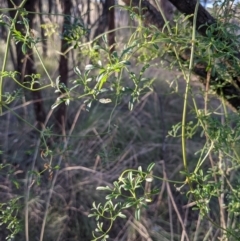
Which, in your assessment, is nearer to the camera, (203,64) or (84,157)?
(203,64)

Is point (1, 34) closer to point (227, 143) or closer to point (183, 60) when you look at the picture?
point (183, 60)

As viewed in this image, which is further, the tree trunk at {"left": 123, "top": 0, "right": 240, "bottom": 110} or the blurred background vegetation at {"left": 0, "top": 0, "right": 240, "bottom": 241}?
the blurred background vegetation at {"left": 0, "top": 0, "right": 240, "bottom": 241}

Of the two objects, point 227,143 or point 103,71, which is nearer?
point 103,71

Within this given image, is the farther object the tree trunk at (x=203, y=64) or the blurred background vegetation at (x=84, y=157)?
the blurred background vegetation at (x=84, y=157)

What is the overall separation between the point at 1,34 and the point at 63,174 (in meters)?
0.72

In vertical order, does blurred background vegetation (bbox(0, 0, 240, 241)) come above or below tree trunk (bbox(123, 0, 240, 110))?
below

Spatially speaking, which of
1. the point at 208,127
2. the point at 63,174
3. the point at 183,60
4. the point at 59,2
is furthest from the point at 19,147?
the point at 208,127

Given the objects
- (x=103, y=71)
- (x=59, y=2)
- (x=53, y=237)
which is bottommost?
(x=53, y=237)

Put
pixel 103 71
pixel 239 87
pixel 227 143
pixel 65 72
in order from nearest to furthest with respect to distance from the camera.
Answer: pixel 103 71, pixel 227 143, pixel 239 87, pixel 65 72

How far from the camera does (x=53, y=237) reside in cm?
257

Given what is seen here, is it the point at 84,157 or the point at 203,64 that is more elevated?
the point at 203,64

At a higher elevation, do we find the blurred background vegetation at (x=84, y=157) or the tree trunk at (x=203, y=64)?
the tree trunk at (x=203, y=64)

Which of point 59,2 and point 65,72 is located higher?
point 59,2

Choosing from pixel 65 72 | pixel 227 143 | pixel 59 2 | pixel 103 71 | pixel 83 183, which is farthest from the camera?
pixel 65 72
